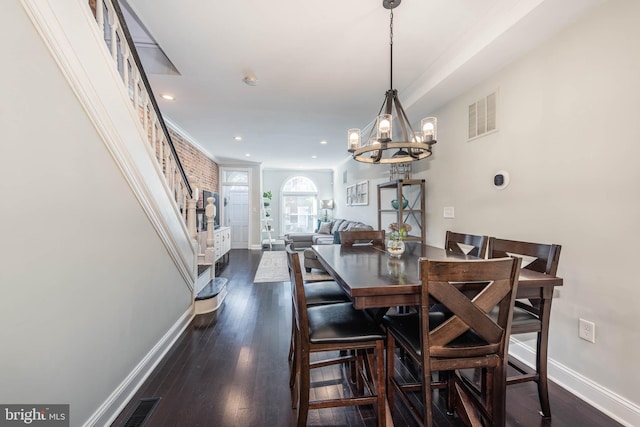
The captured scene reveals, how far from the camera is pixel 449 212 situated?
3.05 meters

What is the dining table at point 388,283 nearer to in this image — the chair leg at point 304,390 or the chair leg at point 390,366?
the chair leg at point 390,366

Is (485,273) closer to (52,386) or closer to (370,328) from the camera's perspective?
(370,328)

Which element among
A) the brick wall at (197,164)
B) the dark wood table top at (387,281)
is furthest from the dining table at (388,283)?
the brick wall at (197,164)

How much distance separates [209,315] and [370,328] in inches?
88.7

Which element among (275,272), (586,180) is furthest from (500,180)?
(275,272)

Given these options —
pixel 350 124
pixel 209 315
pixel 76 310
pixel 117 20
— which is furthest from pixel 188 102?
pixel 76 310

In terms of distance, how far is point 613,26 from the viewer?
5.07 ft

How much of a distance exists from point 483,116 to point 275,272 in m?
4.02

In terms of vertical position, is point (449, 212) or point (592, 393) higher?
point (449, 212)

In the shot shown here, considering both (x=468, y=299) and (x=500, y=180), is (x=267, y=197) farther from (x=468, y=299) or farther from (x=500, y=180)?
(x=468, y=299)

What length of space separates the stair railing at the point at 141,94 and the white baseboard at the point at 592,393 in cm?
335

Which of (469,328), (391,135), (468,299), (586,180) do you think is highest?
(391,135)

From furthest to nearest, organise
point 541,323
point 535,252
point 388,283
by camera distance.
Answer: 1. point 535,252
2. point 541,323
3. point 388,283

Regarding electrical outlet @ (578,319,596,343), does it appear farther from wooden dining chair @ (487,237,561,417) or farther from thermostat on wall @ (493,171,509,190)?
thermostat on wall @ (493,171,509,190)
